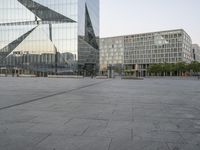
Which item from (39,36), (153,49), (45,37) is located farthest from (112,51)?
(45,37)

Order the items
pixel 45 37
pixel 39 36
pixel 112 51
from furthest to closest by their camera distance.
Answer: pixel 112 51, pixel 39 36, pixel 45 37

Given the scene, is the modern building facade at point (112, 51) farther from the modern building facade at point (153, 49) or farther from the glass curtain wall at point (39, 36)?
the glass curtain wall at point (39, 36)

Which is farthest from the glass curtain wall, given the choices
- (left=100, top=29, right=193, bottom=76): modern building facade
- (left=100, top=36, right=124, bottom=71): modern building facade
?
(left=100, top=36, right=124, bottom=71): modern building facade

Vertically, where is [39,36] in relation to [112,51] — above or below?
below

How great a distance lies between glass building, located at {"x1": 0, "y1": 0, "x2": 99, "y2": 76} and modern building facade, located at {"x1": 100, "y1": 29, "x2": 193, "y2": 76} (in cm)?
7207

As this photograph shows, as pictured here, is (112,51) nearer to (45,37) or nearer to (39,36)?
(39,36)

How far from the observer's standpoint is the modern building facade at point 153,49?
129000mm

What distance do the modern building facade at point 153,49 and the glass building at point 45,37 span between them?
72.1m

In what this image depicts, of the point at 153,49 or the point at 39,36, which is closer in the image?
the point at 39,36

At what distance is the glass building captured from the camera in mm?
65688

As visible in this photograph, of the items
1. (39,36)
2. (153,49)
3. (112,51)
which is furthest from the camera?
(112,51)

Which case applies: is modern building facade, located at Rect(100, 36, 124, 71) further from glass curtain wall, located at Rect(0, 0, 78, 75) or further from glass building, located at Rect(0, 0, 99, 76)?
glass curtain wall, located at Rect(0, 0, 78, 75)

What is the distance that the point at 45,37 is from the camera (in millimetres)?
68250

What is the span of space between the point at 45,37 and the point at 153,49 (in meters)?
87.3
